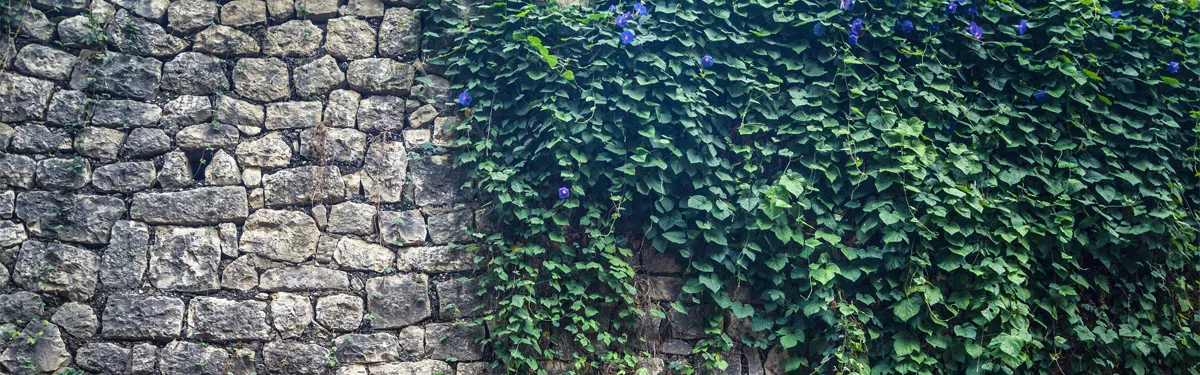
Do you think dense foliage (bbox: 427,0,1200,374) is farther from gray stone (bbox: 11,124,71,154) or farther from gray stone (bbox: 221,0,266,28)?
gray stone (bbox: 11,124,71,154)

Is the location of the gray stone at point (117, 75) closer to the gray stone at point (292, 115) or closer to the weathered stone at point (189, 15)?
the weathered stone at point (189, 15)

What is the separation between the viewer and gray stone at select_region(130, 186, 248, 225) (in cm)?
320

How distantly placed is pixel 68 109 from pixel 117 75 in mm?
235

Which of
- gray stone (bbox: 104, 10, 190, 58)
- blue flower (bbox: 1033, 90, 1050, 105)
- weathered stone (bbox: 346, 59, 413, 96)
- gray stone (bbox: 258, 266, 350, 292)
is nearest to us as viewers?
gray stone (bbox: 258, 266, 350, 292)

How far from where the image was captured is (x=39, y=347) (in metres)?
3.03

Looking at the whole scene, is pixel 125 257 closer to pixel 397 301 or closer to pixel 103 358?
pixel 103 358

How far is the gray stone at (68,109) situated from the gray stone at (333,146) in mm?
886

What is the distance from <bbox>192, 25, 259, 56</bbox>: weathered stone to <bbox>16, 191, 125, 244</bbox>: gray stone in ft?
2.53

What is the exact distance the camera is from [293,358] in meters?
3.16

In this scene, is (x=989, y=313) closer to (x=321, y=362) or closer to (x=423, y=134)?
(x=423, y=134)

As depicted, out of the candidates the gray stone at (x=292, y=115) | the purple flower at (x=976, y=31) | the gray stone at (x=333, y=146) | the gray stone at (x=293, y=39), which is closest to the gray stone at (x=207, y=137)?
the gray stone at (x=292, y=115)

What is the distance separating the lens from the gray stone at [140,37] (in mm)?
3334

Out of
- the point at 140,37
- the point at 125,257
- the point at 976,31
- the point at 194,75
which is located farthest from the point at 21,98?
the point at 976,31

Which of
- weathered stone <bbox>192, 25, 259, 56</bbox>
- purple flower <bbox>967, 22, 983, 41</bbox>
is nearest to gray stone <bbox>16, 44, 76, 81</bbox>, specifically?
weathered stone <bbox>192, 25, 259, 56</bbox>
